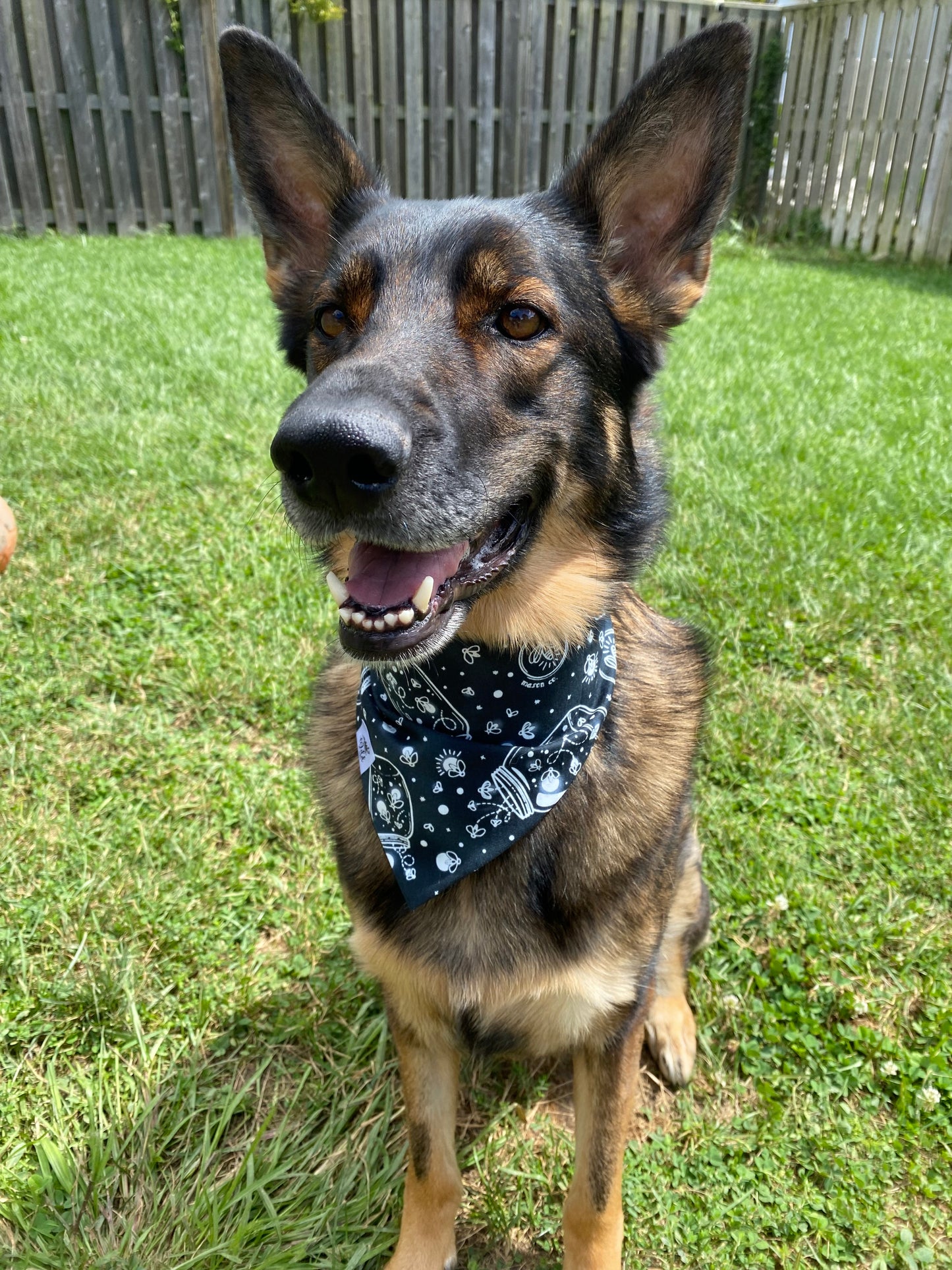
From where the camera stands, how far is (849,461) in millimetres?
5145

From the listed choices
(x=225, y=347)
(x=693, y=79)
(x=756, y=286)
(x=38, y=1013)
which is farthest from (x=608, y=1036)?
(x=756, y=286)

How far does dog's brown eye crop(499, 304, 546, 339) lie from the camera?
1.82 m

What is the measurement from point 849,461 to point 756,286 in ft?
17.0

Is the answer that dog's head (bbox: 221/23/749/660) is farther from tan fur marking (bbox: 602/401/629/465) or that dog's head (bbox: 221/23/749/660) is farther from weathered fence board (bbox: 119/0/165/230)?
weathered fence board (bbox: 119/0/165/230)

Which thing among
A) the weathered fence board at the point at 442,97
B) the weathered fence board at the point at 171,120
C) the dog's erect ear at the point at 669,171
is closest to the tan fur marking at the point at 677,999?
the dog's erect ear at the point at 669,171

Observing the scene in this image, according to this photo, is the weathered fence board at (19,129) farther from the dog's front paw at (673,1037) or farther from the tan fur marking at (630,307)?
the dog's front paw at (673,1037)

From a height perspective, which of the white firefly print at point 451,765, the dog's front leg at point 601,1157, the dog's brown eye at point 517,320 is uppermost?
the dog's brown eye at point 517,320

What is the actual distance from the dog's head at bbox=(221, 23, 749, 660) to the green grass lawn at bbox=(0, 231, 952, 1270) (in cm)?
133

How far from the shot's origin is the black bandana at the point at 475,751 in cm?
187

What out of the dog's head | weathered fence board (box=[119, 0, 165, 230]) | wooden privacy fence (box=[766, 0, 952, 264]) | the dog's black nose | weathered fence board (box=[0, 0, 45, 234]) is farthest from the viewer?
wooden privacy fence (box=[766, 0, 952, 264])

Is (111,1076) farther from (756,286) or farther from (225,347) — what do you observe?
(756,286)

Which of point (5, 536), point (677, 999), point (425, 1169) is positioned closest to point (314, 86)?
point (5, 536)

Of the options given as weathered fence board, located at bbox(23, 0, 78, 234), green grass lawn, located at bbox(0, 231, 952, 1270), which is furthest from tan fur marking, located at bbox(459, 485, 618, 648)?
weathered fence board, located at bbox(23, 0, 78, 234)

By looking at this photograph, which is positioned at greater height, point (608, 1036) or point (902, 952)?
point (608, 1036)
